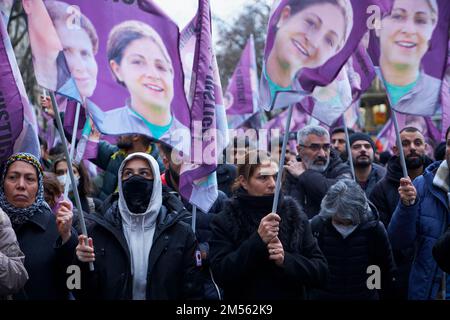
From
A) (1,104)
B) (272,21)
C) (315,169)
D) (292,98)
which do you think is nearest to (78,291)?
(1,104)

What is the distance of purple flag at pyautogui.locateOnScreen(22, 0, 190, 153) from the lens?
5.47 meters

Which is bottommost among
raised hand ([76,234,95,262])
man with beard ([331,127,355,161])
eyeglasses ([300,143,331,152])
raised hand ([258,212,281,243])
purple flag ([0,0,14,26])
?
raised hand ([76,234,95,262])

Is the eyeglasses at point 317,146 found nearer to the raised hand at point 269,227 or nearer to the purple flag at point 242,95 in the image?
the raised hand at point 269,227

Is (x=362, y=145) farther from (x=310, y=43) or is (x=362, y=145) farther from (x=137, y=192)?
(x=137, y=192)

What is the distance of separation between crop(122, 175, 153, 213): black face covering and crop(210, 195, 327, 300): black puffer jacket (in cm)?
48

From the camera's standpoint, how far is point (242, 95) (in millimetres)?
13922

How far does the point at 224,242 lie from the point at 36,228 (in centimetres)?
123

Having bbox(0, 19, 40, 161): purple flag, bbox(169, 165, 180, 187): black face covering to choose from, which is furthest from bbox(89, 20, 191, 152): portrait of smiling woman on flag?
bbox(169, 165, 180, 187): black face covering

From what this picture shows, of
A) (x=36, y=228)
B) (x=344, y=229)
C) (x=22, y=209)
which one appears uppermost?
(x=22, y=209)

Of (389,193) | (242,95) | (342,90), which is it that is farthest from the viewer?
(242,95)

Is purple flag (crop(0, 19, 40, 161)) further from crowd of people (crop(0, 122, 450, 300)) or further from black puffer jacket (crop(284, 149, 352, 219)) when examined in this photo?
black puffer jacket (crop(284, 149, 352, 219))

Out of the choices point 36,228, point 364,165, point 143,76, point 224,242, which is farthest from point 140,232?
point 364,165

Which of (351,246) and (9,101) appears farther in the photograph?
(351,246)
